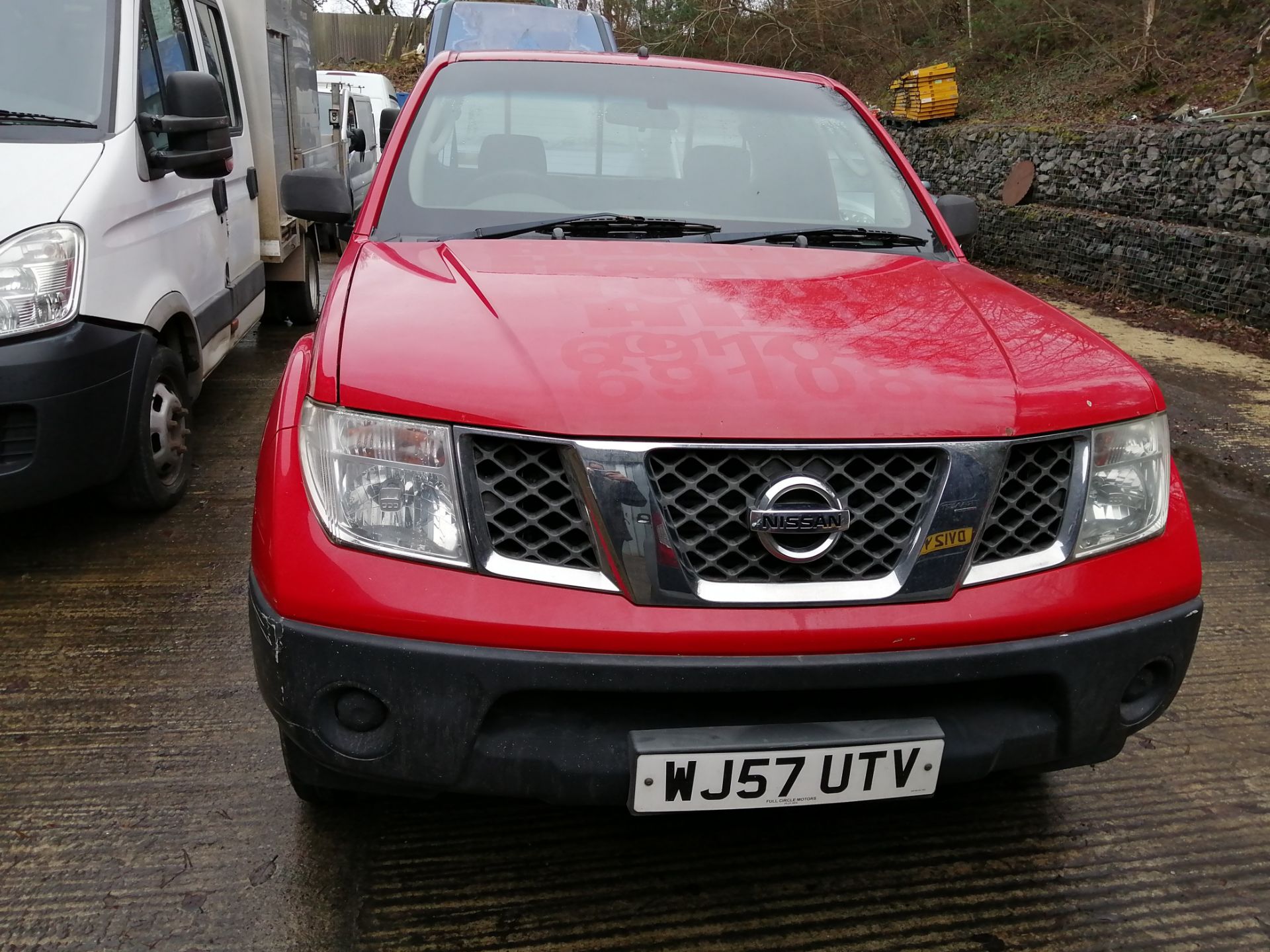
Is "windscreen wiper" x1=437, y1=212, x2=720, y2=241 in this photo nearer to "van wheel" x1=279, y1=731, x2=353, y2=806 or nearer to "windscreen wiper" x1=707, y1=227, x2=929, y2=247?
"windscreen wiper" x1=707, y1=227, x2=929, y2=247

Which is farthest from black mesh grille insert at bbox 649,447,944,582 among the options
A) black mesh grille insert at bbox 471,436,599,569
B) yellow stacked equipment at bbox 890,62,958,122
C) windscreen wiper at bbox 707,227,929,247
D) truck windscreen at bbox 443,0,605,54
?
yellow stacked equipment at bbox 890,62,958,122

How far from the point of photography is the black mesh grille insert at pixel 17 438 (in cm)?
312

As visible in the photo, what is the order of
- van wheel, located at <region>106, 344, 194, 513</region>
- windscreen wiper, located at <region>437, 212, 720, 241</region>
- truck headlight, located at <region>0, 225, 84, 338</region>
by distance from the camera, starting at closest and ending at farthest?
1. windscreen wiper, located at <region>437, 212, 720, 241</region>
2. truck headlight, located at <region>0, 225, 84, 338</region>
3. van wheel, located at <region>106, 344, 194, 513</region>

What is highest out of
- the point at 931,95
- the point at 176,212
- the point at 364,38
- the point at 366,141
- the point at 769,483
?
the point at 769,483

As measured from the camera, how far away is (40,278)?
3119 mm

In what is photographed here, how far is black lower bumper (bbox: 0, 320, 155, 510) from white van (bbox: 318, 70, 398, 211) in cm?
787

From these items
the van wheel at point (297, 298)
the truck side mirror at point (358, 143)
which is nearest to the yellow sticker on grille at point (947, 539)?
the van wheel at point (297, 298)

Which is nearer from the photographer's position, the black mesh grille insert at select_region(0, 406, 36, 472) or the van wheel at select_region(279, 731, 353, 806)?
the van wheel at select_region(279, 731, 353, 806)

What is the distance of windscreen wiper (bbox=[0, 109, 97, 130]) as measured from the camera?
3465 millimetres

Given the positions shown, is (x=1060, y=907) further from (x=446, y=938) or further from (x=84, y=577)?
(x=84, y=577)

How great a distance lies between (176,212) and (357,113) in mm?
10596

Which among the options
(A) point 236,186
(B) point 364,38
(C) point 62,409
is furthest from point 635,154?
(B) point 364,38

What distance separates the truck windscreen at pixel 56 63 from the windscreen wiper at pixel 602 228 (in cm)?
178

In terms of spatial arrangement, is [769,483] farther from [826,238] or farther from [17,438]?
[17,438]
